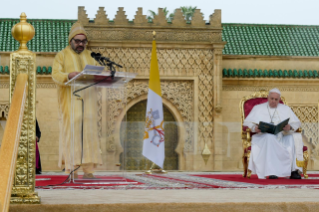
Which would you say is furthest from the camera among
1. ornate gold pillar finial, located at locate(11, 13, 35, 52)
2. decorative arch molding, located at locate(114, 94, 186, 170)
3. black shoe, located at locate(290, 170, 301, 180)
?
decorative arch molding, located at locate(114, 94, 186, 170)

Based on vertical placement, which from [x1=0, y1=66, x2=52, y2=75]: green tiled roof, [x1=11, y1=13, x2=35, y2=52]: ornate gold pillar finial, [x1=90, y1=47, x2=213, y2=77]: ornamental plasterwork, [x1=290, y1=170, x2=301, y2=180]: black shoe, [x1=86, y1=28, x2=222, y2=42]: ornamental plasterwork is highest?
[x1=86, y1=28, x2=222, y2=42]: ornamental plasterwork

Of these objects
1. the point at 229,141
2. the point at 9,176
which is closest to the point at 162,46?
the point at 229,141

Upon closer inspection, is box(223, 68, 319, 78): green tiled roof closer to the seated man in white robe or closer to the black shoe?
the seated man in white robe

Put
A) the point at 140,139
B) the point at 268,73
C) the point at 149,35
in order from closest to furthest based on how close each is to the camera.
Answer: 1. the point at 140,139
2. the point at 149,35
3. the point at 268,73

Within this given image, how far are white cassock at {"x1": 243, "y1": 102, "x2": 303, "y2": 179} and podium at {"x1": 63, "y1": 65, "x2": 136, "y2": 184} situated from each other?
2276 mm

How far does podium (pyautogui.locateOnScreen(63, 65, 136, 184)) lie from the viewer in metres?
4.97

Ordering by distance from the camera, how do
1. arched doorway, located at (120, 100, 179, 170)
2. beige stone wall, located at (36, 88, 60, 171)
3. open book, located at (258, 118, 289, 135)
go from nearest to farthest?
open book, located at (258, 118, 289, 135) → arched doorway, located at (120, 100, 179, 170) → beige stone wall, located at (36, 88, 60, 171)

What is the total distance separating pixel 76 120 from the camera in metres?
5.05

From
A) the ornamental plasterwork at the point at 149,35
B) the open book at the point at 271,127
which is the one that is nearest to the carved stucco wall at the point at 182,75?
the ornamental plasterwork at the point at 149,35

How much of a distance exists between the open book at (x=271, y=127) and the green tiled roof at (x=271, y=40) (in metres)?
8.04

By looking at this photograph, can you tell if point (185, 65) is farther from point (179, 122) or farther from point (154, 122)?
point (154, 122)

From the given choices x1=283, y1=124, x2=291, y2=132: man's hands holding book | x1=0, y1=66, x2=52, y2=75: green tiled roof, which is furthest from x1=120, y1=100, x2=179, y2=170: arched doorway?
x1=283, y1=124, x2=291, y2=132: man's hands holding book

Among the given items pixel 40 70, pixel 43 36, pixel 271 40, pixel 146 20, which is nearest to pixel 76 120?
pixel 40 70

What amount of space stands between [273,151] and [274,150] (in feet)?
0.06
